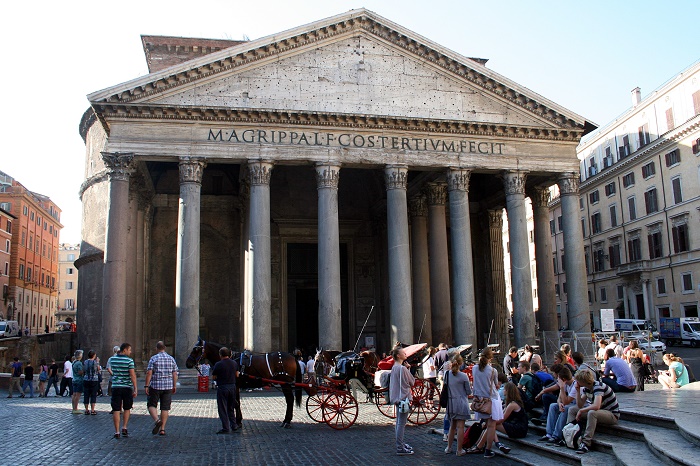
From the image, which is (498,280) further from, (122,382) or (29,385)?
(122,382)

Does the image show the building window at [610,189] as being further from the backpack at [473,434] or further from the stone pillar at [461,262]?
the backpack at [473,434]

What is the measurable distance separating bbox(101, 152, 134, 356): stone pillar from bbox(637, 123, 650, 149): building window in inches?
1175

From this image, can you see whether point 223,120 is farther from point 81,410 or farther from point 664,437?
point 664,437

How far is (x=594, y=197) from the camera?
43406mm

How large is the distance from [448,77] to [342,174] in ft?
25.2

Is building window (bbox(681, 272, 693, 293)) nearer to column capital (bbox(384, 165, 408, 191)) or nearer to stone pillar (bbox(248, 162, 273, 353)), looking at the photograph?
column capital (bbox(384, 165, 408, 191))

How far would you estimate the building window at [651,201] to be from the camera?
3653 cm

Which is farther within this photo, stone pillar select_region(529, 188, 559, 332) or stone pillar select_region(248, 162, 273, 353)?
stone pillar select_region(529, 188, 559, 332)

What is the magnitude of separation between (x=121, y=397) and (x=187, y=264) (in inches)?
375

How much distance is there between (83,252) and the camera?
2772 cm

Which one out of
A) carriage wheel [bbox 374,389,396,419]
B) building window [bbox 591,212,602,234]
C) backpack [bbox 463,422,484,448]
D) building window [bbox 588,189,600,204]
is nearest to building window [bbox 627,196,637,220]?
building window [bbox 591,212,602,234]

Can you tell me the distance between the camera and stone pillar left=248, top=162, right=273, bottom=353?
63.6ft

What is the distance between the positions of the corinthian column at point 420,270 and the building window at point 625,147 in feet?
65.3

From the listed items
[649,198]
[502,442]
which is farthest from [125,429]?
[649,198]
